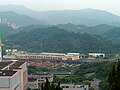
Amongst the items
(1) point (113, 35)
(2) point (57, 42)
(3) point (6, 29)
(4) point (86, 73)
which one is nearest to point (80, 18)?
(3) point (6, 29)

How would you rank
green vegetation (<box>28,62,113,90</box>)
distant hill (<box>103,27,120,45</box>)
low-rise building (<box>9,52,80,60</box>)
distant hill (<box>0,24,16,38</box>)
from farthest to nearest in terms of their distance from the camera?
distant hill (<box>0,24,16,38</box>)
distant hill (<box>103,27,120,45</box>)
low-rise building (<box>9,52,80,60</box>)
green vegetation (<box>28,62,113,90</box>)

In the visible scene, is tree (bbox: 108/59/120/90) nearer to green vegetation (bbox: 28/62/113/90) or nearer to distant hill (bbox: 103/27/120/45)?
green vegetation (bbox: 28/62/113/90)

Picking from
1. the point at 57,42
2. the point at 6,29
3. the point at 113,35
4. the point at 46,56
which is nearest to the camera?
the point at 46,56

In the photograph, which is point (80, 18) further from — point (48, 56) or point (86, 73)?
point (86, 73)

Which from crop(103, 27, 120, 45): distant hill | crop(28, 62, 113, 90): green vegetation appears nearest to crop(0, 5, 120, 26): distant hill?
crop(103, 27, 120, 45): distant hill

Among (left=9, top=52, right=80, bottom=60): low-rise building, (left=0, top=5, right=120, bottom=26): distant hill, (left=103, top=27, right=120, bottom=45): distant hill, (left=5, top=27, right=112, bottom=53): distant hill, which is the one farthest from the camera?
(left=0, top=5, right=120, bottom=26): distant hill

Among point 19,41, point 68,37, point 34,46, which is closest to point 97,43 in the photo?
point 68,37

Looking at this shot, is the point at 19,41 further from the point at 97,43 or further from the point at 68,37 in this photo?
the point at 97,43

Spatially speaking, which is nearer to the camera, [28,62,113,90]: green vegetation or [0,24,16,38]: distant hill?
[28,62,113,90]: green vegetation

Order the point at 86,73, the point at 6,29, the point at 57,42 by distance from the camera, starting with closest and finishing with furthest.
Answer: the point at 86,73
the point at 57,42
the point at 6,29
